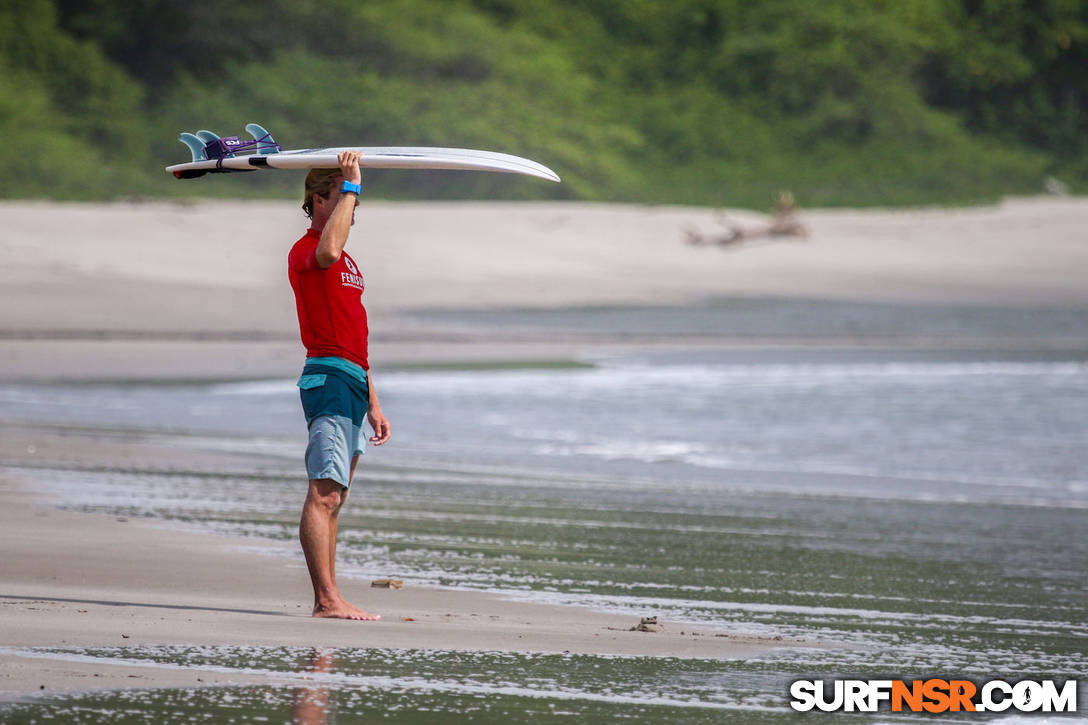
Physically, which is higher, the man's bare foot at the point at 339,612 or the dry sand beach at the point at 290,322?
the dry sand beach at the point at 290,322

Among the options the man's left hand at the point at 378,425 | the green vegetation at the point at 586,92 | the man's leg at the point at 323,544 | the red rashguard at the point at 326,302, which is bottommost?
the man's leg at the point at 323,544

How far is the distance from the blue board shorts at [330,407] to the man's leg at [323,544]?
7cm

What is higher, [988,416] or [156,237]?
[156,237]

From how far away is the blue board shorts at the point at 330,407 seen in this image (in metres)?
5.27

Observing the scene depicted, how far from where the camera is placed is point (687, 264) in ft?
89.7

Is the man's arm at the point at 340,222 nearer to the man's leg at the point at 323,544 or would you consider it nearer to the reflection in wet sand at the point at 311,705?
the man's leg at the point at 323,544

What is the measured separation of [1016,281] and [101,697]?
25328 millimetres

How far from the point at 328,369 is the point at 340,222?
0.46m

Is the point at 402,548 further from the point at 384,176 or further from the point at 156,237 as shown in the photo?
the point at 384,176

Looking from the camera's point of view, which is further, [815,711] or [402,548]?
[402,548]

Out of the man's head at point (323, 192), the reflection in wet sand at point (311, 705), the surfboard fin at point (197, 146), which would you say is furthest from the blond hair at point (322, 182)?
the reflection in wet sand at point (311, 705)

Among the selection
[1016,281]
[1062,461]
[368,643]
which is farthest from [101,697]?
[1016,281]

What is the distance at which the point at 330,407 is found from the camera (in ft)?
17.3

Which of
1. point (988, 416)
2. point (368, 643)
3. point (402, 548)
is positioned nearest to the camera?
point (368, 643)
